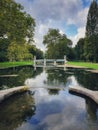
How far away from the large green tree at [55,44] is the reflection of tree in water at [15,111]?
63795 mm

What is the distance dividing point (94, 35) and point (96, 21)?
12.6ft

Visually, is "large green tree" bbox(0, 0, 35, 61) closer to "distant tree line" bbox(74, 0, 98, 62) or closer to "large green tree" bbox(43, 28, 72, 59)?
"distant tree line" bbox(74, 0, 98, 62)

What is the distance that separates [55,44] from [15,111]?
68.7 meters

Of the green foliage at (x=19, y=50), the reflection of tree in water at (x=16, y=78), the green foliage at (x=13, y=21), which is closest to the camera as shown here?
the reflection of tree in water at (x=16, y=78)

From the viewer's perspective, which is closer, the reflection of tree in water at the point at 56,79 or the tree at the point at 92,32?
the reflection of tree in water at the point at 56,79

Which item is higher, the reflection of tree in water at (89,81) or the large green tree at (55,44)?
the large green tree at (55,44)

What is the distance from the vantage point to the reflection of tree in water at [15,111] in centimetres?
768

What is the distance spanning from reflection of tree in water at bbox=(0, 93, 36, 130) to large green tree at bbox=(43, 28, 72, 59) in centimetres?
6380

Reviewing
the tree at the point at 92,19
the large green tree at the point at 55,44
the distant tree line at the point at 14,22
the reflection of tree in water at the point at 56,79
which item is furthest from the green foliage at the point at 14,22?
the large green tree at the point at 55,44

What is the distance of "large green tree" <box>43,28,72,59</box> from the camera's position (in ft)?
248

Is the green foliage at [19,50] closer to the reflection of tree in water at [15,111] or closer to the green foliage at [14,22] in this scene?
the green foliage at [14,22]

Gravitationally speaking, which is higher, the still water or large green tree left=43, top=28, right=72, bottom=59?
large green tree left=43, top=28, right=72, bottom=59

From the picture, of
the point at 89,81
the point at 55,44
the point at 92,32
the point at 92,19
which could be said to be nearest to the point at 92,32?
the point at 92,32

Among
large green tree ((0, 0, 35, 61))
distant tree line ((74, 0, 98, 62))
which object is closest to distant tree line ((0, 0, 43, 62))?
large green tree ((0, 0, 35, 61))
